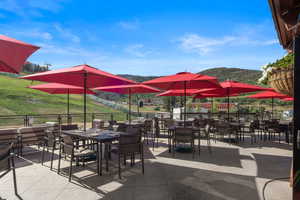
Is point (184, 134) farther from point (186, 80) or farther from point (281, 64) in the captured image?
point (281, 64)

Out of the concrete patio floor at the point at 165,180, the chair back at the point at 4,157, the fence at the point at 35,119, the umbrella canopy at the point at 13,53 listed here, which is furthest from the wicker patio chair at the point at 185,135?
the fence at the point at 35,119

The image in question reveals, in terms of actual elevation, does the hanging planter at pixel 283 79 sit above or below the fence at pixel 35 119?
above

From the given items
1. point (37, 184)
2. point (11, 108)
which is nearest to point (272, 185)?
point (37, 184)

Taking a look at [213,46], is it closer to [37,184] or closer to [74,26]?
[74,26]

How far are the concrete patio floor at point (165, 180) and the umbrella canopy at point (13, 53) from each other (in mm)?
1929

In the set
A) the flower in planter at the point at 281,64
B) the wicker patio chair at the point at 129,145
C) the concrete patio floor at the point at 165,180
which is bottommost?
the concrete patio floor at the point at 165,180

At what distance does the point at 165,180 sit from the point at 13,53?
303 centimetres

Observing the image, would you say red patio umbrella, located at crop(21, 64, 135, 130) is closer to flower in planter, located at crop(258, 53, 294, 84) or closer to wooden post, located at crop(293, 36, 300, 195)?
flower in planter, located at crop(258, 53, 294, 84)

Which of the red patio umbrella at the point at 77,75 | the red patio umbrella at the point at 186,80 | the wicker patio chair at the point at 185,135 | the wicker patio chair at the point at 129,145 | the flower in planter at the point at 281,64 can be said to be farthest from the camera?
the red patio umbrella at the point at 186,80

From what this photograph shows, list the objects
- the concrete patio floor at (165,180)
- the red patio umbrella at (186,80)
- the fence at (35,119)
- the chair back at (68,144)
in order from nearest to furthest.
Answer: the concrete patio floor at (165,180) → the chair back at (68,144) → the red patio umbrella at (186,80) → the fence at (35,119)

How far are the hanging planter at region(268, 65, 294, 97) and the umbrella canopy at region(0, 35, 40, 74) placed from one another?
10.3 ft

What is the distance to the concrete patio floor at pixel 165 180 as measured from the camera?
8.97ft

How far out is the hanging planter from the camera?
200 centimetres

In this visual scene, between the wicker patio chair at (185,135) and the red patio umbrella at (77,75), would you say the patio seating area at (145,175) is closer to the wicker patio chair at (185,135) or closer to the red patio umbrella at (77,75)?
the wicker patio chair at (185,135)
